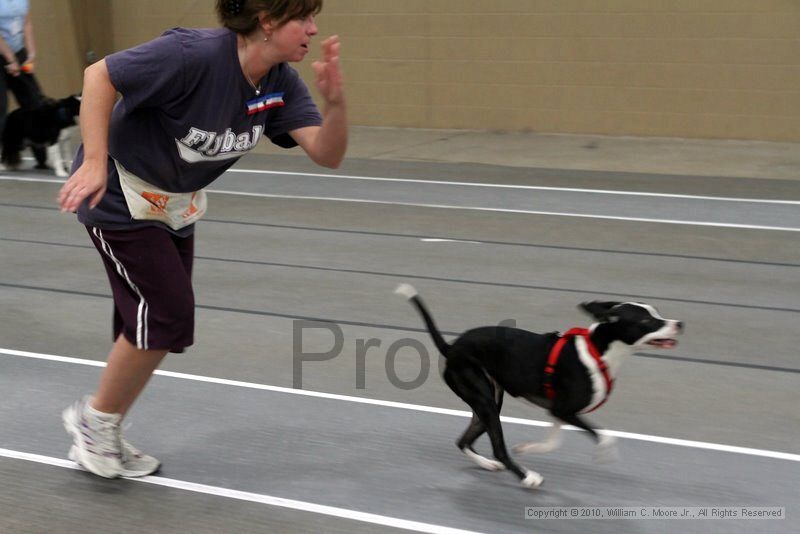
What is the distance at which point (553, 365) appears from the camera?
3.50 metres

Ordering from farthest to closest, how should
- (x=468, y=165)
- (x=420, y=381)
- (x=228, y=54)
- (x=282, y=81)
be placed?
(x=468, y=165) → (x=420, y=381) → (x=282, y=81) → (x=228, y=54)

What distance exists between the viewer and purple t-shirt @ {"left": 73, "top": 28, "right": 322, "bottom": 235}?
3.21m

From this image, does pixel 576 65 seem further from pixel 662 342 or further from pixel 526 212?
pixel 662 342

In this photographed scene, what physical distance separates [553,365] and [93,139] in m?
1.71

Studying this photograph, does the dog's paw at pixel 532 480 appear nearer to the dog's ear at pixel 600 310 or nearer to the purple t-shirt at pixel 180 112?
the dog's ear at pixel 600 310

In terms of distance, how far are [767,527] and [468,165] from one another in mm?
8851

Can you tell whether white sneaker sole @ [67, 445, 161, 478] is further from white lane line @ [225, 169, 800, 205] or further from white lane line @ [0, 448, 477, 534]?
white lane line @ [225, 169, 800, 205]

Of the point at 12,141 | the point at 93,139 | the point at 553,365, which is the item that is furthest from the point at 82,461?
the point at 12,141

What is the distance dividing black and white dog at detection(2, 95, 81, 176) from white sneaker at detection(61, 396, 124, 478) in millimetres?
7591

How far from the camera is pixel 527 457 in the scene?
3969 mm

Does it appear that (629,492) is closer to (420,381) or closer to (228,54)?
(420,381)

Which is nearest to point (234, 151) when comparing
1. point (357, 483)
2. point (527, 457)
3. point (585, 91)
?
point (357, 483)

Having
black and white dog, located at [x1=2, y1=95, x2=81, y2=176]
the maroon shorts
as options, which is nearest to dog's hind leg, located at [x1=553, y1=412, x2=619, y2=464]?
the maroon shorts

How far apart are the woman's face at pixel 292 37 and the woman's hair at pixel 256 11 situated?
2 cm
